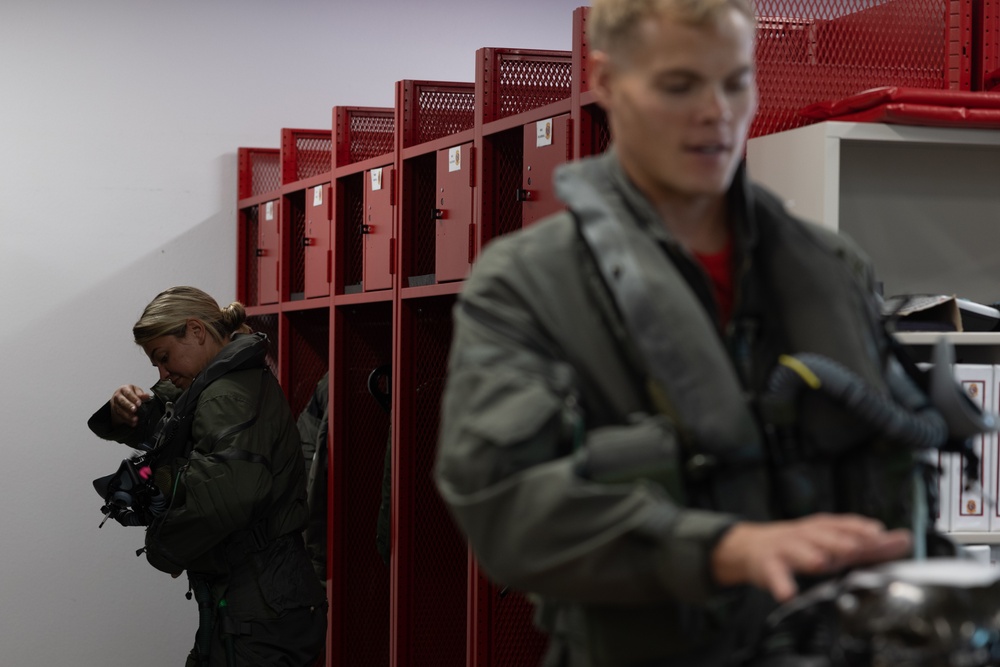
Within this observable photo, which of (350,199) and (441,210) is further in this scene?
(350,199)

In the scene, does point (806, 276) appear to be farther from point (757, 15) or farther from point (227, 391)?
point (227, 391)

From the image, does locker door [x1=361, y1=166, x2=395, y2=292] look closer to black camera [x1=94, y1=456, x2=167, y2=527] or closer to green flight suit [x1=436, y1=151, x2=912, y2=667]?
black camera [x1=94, y1=456, x2=167, y2=527]

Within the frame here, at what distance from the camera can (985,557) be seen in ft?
8.70

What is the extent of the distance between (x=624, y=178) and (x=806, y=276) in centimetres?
22

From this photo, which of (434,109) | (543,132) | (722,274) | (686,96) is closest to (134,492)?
(434,109)

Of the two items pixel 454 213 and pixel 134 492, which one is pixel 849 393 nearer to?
pixel 454 213

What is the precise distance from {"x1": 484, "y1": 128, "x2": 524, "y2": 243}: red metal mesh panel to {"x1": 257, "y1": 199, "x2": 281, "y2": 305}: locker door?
209cm

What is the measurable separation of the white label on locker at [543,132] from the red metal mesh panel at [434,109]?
0.99 metres

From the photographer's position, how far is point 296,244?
6.02 meters

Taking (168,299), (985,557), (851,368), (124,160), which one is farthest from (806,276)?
(124,160)

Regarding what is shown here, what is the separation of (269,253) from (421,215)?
166 cm

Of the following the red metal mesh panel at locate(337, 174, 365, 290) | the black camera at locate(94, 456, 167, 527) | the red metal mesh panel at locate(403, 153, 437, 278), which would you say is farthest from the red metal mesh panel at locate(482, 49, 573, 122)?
the black camera at locate(94, 456, 167, 527)

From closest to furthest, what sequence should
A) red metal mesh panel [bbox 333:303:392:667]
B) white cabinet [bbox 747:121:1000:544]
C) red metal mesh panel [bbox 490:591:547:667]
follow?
white cabinet [bbox 747:121:1000:544]
red metal mesh panel [bbox 490:591:547:667]
red metal mesh panel [bbox 333:303:392:667]

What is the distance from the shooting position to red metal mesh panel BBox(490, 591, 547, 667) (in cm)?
399
